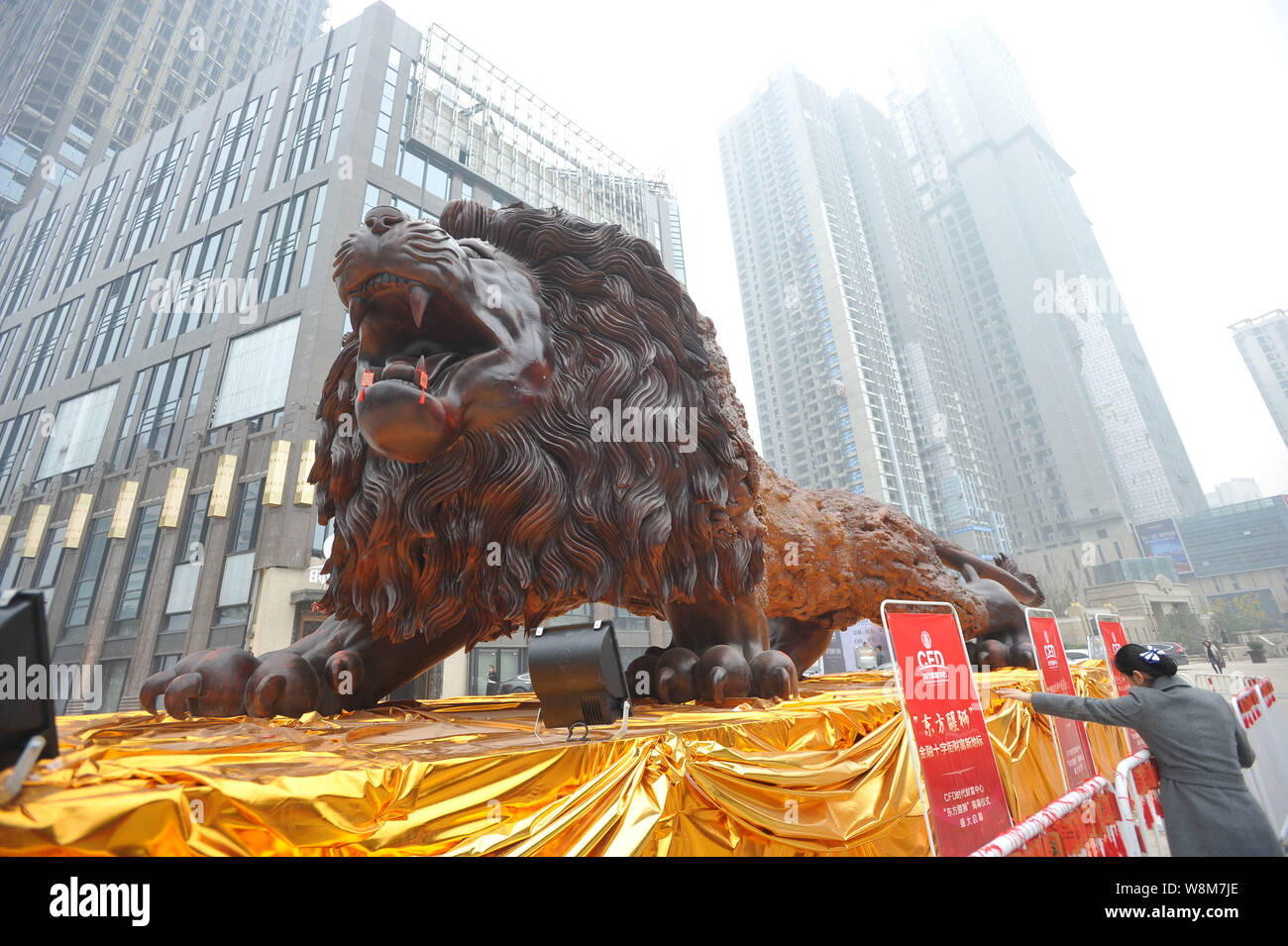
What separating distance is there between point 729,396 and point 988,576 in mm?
2469

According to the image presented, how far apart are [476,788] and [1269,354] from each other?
1179 inches

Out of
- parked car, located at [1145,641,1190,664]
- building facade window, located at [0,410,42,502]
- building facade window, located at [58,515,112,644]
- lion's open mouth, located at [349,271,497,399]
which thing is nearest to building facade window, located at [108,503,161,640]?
building facade window, located at [58,515,112,644]

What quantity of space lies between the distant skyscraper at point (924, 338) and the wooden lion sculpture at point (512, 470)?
27658mm

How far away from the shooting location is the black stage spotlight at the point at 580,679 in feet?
3.61

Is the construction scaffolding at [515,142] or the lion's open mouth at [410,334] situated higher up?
the construction scaffolding at [515,142]

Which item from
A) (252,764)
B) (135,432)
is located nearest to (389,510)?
(252,764)

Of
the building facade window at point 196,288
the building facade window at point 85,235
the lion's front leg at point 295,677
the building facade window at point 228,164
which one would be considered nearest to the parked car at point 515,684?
the lion's front leg at point 295,677

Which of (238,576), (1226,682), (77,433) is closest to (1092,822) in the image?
(1226,682)

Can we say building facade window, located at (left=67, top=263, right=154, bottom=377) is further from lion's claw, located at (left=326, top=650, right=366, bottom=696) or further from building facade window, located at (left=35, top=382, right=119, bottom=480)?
lion's claw, located at (left=326, top=650, right=366, bottom=696)

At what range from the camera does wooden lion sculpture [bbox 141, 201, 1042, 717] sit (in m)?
1.43

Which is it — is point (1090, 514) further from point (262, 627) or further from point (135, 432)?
point (135, 432)

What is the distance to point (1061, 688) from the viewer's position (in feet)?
8.26

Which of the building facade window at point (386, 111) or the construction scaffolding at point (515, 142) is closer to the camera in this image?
the building facade window at point (386, 111)

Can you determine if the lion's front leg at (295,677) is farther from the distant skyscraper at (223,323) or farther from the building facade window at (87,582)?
the building facade window at (87,582)
